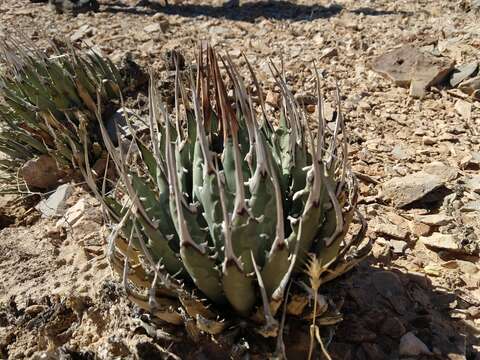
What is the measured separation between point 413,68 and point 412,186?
1583 mm

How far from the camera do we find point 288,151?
1.85m

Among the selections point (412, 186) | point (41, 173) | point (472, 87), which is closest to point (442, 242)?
point (412, 186)

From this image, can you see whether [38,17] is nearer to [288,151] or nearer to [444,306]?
[288,151]

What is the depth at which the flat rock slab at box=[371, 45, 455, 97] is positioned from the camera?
12.8ft

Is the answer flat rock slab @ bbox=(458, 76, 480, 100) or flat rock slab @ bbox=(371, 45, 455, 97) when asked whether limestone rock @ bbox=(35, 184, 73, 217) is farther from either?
flat rock slab @ bbox=(458, 76, 480, 100)

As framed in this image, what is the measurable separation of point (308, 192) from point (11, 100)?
260 cm

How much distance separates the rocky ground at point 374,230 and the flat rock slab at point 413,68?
0.08ft

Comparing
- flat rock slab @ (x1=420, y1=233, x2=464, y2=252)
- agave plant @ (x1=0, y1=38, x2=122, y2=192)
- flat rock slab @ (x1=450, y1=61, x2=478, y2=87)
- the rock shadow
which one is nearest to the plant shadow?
flat rock slab @ (x1=420, y1=233, x2=464, y2=252)

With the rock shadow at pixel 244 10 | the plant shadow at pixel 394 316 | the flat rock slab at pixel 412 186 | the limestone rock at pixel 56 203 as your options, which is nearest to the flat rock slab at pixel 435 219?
the flat rock slab at pixel 412 186

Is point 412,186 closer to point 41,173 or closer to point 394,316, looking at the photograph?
point 394,316

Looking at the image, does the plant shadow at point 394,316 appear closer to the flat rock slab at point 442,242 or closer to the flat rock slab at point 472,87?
the flat rock slab at point 442,242

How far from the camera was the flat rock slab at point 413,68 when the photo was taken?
3.91 metres

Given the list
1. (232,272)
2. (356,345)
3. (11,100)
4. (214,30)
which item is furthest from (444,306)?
(214,30)

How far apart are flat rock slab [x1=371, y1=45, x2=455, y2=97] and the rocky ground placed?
0.03 m
